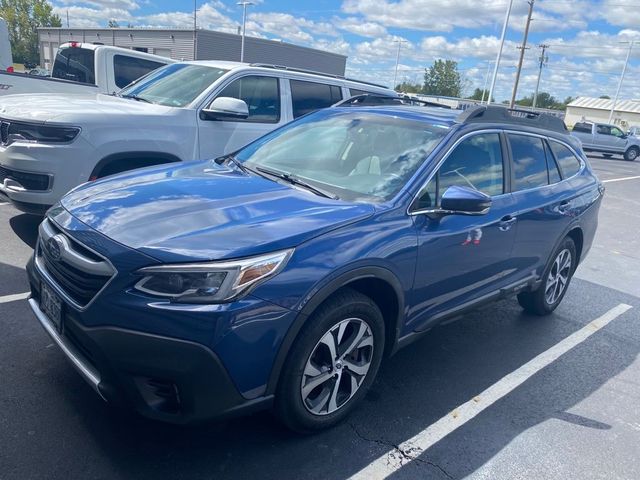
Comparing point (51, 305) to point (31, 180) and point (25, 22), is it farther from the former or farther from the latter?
point (25, 22)

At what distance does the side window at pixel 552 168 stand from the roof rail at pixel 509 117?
222 mm

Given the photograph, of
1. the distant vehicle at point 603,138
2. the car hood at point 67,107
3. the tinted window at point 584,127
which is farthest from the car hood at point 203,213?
the tinted window at point 584,127

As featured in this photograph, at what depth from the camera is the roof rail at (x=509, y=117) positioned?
3802 mm

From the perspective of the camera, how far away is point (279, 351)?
2.49 metres

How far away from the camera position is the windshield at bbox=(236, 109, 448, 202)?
334 cm

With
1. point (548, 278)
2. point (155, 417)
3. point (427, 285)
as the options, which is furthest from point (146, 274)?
point (548, 278)

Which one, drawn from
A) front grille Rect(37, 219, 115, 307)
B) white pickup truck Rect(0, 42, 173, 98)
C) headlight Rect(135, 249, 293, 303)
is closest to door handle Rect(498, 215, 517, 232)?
headlight Rect(135, 249, 293, 303)

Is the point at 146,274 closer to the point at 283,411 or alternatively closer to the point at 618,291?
the point at 283,411

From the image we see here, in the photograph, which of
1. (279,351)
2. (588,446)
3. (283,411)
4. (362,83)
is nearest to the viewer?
(279,351)

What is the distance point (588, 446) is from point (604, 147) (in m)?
30.9

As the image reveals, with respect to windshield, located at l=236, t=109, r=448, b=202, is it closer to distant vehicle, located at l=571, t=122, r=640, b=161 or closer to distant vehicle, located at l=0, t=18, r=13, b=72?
distant vehicle, located at l=0, t=18, r=13, b=72

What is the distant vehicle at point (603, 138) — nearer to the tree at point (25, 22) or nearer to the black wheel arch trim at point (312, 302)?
the black wheel arch trim at point (312, 302)

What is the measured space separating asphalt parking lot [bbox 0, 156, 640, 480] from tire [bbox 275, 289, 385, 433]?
16 cm

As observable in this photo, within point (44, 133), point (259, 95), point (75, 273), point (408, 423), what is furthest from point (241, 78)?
point (408, 423)
